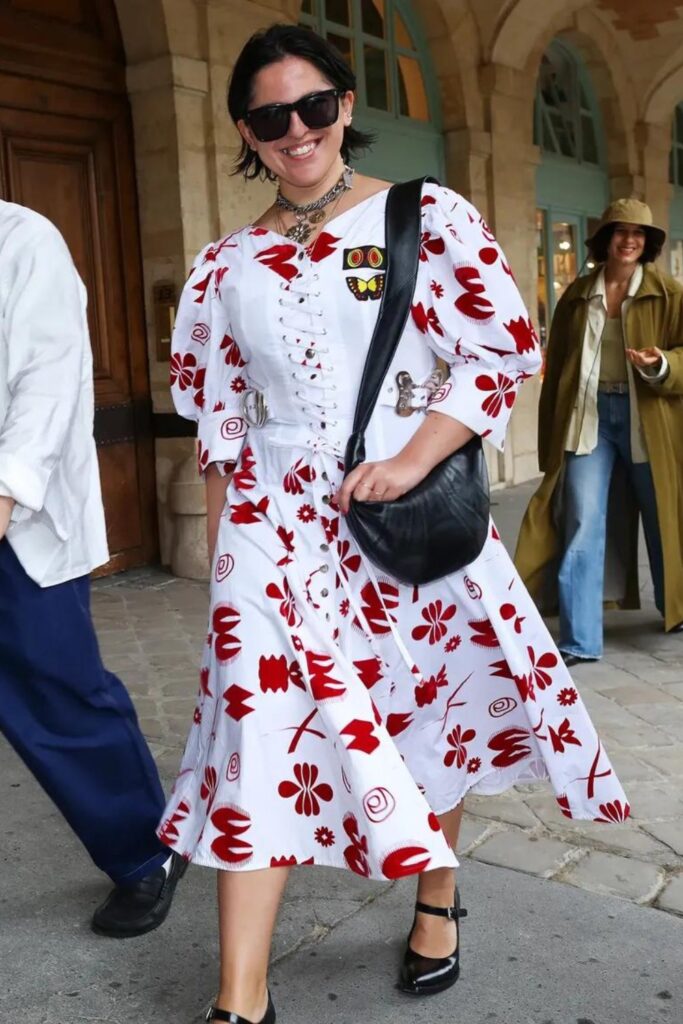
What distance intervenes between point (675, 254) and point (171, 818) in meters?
14.7

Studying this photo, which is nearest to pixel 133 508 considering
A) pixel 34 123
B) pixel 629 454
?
pixel 34 123

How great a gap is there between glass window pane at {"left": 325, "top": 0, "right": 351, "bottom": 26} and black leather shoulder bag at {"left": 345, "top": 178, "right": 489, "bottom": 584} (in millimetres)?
7093

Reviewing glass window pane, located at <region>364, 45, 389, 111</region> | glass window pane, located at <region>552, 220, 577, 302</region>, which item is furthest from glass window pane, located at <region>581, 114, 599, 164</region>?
glass window pane, located at <region>364, 45, 389, 111</region>

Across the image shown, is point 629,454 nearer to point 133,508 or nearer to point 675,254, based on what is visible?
point 133,508

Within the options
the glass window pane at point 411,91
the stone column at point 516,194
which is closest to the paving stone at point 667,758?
the stone column at point 516,194

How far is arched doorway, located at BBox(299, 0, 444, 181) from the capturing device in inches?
348

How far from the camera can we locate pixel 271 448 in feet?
7.44

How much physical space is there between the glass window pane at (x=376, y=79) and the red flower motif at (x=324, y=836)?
7.99m

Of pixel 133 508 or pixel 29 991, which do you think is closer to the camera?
pixel 29 991

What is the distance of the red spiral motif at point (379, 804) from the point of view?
203 cm

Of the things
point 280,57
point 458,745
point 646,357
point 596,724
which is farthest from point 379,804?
point 646,357

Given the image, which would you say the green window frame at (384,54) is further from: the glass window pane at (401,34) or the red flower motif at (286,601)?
the red flower motif at (286,601)

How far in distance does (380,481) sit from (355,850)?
25.8 inches

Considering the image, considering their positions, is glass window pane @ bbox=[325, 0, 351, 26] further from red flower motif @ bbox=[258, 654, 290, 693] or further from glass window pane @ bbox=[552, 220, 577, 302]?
red flower motif @ bbox=[258, 654, 290, 693]
